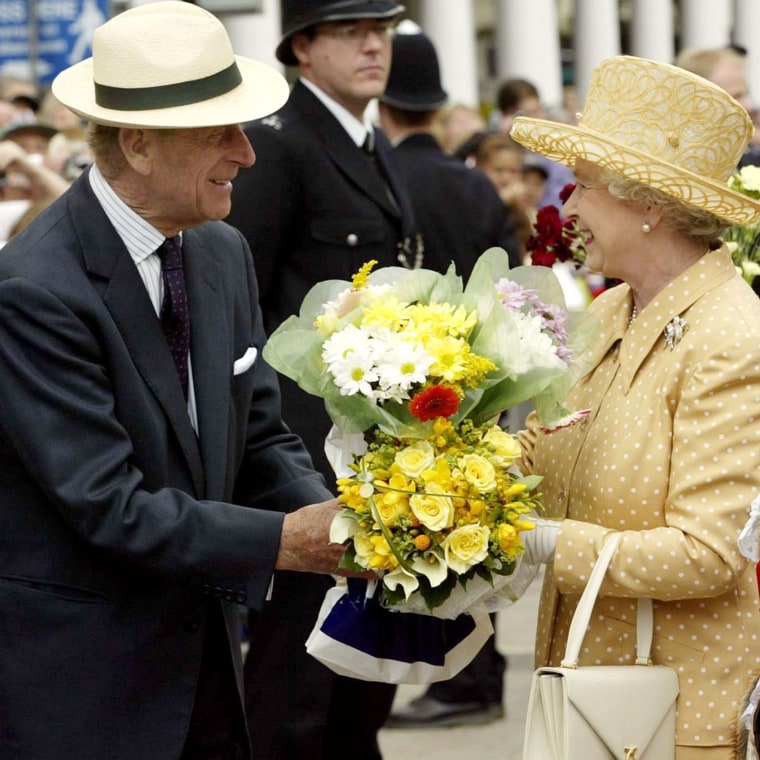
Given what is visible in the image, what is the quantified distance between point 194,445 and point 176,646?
0.42 metres

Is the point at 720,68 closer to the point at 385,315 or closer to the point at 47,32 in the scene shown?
the point at 385,315

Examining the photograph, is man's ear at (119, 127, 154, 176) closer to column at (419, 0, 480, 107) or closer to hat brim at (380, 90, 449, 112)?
hat brim at (380, 90, 449, 112)

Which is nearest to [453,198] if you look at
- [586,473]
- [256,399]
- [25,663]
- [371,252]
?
[371,252]

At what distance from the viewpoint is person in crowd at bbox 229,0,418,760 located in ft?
15.3

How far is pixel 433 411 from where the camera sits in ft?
9.75

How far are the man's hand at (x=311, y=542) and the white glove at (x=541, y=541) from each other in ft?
1.06

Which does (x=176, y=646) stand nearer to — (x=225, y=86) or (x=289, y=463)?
(x=289, y=463)

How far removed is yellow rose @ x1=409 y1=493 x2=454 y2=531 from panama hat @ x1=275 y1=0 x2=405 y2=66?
2515mm

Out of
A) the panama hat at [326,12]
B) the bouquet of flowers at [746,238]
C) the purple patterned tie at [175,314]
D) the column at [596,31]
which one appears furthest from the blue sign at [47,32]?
the column at [596,31]

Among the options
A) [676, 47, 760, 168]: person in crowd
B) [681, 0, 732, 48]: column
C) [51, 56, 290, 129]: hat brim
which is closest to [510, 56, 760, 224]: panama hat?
[51, 56, 290, 129]: hat brim

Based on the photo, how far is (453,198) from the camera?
6.27 meters

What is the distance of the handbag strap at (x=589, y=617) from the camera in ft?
10.1

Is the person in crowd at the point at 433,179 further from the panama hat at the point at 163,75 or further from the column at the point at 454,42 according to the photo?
the column at the point at 454,42

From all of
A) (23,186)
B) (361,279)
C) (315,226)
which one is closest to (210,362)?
(361,279)
